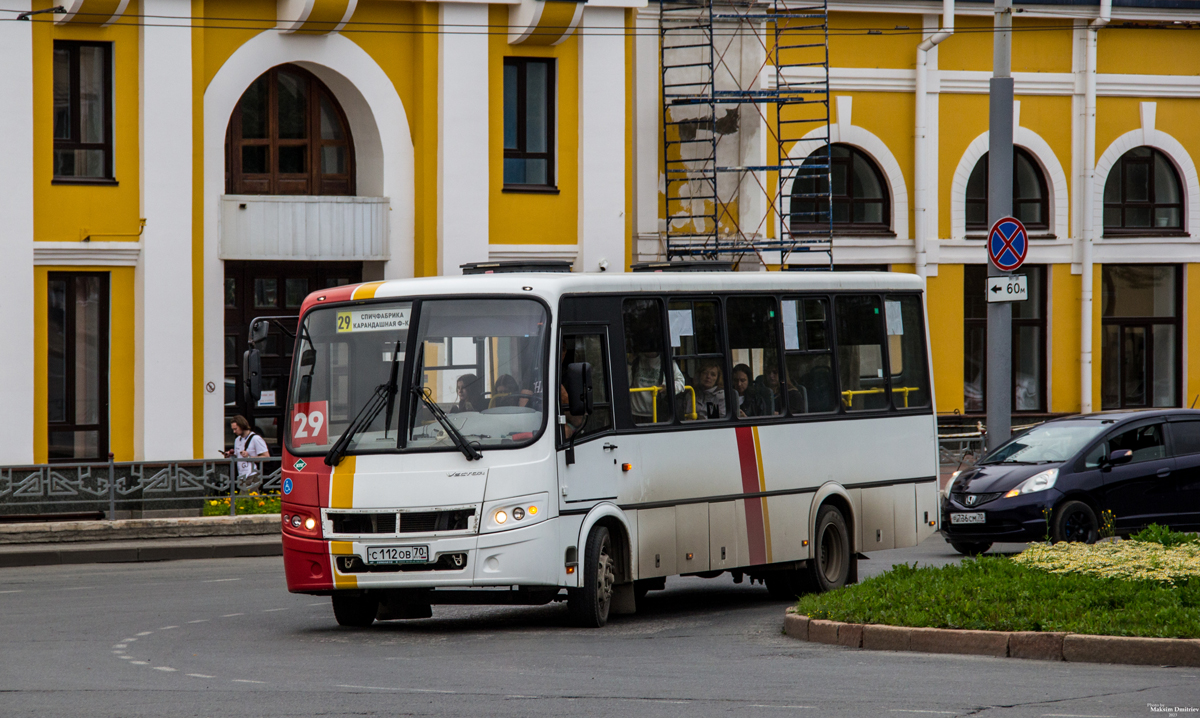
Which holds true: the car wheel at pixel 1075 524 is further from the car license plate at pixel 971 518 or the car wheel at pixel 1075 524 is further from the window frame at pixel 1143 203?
the window frame at pixel 1143 203

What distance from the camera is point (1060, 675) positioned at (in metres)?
9.37

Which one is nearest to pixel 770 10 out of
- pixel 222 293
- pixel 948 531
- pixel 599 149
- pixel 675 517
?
pixel 599 149

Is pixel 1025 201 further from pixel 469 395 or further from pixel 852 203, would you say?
pixel 469 395

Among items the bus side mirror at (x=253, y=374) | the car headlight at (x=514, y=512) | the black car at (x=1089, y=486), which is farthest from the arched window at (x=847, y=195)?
the car headlight at (x=514, y=512)

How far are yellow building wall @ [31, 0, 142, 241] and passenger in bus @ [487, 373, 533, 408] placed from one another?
1327cm

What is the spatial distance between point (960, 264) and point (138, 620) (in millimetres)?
19547

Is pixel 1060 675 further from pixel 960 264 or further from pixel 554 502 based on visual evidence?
pixel 960 264

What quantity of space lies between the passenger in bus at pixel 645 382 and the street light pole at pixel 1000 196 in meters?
5.87

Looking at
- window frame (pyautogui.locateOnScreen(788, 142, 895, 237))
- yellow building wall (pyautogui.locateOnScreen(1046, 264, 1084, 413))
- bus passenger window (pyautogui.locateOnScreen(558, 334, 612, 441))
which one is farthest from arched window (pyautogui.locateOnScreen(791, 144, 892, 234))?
bus passenger window (pyautogui.locateOnScreen(558, 334, 612, 441))

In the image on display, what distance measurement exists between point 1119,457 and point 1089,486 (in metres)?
0.52

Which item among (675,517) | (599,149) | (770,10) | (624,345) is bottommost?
(675,517)

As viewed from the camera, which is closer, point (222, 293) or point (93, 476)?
point (93, 476)

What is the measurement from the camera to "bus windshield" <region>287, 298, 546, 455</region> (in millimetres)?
11875

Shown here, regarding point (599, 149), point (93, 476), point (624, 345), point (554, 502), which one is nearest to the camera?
point (554, 502)
